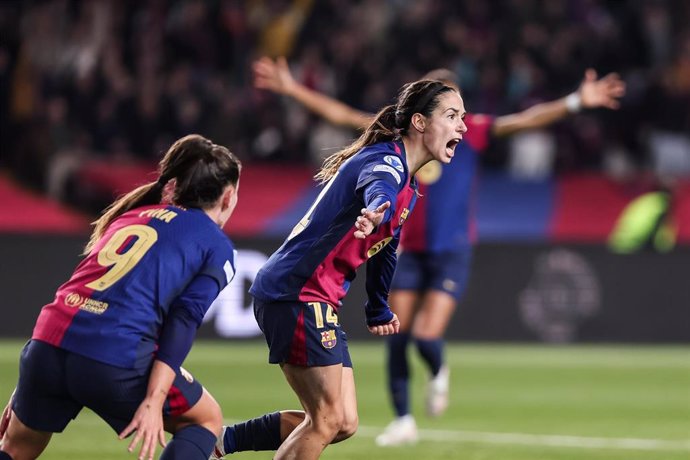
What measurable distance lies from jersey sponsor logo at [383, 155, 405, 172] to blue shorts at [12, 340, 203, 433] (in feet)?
4.25

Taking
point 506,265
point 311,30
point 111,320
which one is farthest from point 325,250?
point 311,30

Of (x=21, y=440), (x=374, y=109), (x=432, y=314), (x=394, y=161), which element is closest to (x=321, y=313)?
(x=394, y=161)

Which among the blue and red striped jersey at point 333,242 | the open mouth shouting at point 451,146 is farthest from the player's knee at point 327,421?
the open mouth shouting at point 451,146

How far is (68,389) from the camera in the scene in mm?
5031

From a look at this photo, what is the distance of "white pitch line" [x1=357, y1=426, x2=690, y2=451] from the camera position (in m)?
8.73

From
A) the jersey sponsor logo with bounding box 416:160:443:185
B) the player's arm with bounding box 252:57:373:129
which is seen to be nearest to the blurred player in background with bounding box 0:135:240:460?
the player's arm with bounding box 252:57:373:129

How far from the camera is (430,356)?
9.49m

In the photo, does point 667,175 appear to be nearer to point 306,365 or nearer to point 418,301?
point 418,301

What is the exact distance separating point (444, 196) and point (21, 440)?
5.06 meters

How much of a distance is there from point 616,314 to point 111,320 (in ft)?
39.0

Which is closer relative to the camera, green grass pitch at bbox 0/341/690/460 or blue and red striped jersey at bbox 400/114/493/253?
green grass pitch at bbox 0/341/690/460

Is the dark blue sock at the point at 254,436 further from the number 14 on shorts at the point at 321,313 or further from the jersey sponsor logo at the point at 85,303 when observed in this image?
the jersey sponsor logo at the point at 85,303

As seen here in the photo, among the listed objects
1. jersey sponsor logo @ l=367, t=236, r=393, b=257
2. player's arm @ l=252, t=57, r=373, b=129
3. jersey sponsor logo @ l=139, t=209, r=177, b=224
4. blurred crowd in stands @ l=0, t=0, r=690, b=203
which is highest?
blurred crowd in stands @ l=0, t=0, r=690, b=203

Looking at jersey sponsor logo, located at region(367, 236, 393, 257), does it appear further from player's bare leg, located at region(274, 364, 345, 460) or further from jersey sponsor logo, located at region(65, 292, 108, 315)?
jersey sponsor logo, located at region(65, 292, 108, 315)
